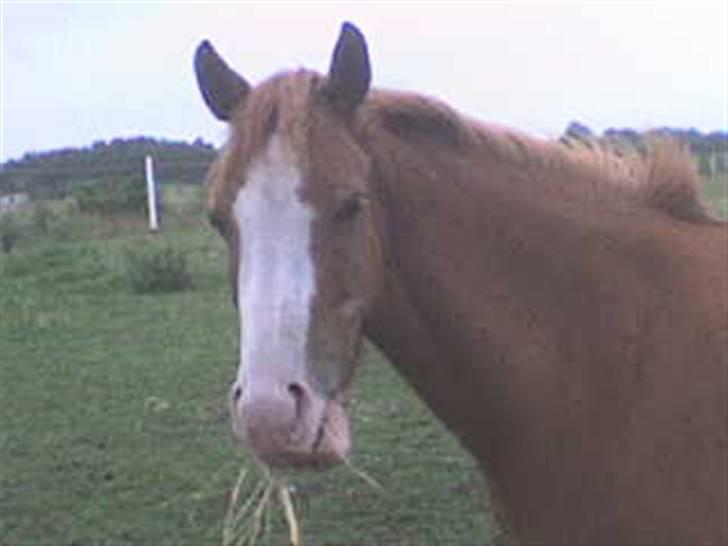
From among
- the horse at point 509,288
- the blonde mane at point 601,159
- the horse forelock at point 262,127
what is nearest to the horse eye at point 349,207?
the horse at point 509,288

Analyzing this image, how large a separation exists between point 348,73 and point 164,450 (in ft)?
17.6

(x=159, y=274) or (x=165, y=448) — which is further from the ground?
(x=165, y=448)

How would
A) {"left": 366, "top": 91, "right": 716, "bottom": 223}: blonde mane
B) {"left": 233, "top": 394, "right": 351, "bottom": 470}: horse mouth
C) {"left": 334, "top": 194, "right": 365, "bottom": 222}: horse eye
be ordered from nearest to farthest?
{"left": 233, "top": 394, "right": 351, "bottom": 470}: horse mouth, {"left": 334, "top": 194, "right": 365, "bottom": 222}: horse eye, {"left": 366, "top": 91, "right": 716, "bottom": 223}: blonde mane

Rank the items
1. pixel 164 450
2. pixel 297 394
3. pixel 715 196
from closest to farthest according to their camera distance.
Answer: pixel 297 394 < pixel 715 196 < pixel 164 450

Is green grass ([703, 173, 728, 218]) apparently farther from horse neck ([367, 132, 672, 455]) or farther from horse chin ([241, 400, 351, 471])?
horse chin ([241, 400, 351, 471])

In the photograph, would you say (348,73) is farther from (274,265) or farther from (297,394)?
(297,394)

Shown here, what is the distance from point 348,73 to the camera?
361cm

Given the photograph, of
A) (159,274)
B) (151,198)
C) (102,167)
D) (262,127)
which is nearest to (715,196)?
(262,127)

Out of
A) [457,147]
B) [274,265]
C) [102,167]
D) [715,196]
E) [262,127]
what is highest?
[262,127]

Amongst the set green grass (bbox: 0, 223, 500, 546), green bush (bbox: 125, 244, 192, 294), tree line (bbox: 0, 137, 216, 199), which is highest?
green grass (bbox: 0, 223, 500, 546)

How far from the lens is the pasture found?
722 centimetres

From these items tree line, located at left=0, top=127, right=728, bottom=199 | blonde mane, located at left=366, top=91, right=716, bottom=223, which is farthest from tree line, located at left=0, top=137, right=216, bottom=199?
blonde mane, located at left=366, top=91, right=716, bottom=223

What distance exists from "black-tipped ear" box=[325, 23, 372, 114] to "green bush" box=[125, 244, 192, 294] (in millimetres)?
12809

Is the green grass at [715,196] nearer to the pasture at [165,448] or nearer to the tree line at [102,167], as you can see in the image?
the pasture at [165,448]
